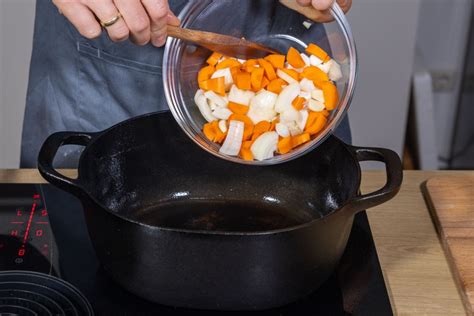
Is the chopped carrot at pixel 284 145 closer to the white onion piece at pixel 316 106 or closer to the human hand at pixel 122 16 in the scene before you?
the white onion piece at pixel 316 106

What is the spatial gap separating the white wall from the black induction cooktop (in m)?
0.88

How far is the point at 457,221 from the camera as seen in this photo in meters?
1.04

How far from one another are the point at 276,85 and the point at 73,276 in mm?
336

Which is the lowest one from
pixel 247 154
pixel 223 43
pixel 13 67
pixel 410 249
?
pixel 13 67

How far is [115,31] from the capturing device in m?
0.96

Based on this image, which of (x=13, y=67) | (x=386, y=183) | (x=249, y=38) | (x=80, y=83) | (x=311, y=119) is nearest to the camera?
(x=386, y=183)

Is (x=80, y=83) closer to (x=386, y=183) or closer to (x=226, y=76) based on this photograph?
(x=226, y=76)

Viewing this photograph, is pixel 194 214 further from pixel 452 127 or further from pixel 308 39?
pixel 452 127

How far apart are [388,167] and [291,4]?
0.26 meters

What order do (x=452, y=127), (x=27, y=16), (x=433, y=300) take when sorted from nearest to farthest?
(x=433, y=300), (x=27, y=16), (x=452, y=127)

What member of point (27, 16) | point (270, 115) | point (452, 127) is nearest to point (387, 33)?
point (452, 127)

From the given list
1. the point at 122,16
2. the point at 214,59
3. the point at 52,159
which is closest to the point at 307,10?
the point at 214,59

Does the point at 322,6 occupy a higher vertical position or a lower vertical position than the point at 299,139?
higher

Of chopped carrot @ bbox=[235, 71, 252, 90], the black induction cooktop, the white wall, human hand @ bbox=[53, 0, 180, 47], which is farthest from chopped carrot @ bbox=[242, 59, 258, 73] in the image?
the white wall
